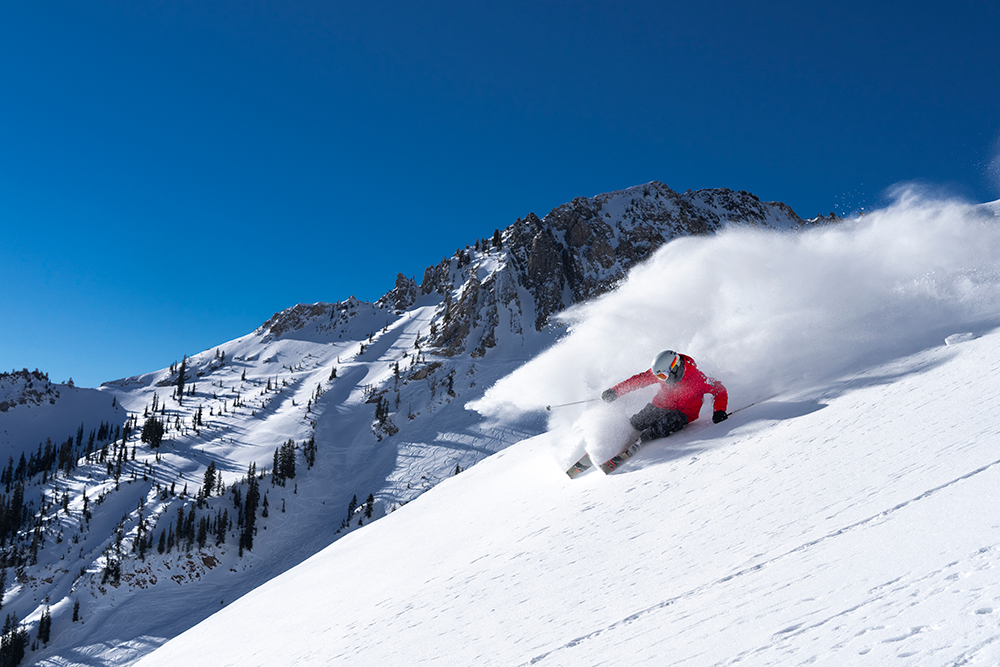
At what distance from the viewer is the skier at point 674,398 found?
11.0 meters

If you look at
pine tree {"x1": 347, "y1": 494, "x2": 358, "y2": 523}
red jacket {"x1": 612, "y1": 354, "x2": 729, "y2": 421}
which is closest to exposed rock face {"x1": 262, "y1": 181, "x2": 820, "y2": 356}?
pine tree {"x1": 347, "y1": 494, "x2": 358, "y2": 523}

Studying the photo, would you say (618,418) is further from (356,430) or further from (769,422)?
(356,430)

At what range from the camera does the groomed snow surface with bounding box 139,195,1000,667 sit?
4.00m

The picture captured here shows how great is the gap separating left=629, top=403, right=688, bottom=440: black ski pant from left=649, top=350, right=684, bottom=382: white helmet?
0.84 meters

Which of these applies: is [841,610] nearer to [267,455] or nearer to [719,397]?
[719,397]

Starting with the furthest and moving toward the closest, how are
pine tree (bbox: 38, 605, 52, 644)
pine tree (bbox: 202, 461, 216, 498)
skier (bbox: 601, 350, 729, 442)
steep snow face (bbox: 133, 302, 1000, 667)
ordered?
pine tree (bbox: 202, 461, 216, 498)
pine tree (bbox: 38, 605, 52, 644)
skier (bbox: 601, 350, 729, 442)
steep snow face (bbox: 133, 302, 1000, 667)

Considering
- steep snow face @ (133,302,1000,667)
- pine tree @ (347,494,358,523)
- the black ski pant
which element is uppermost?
the black ski pant

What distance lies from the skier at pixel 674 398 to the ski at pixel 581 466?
126 cm

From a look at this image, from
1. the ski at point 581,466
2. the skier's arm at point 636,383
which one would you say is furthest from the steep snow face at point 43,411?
the skier's arm at point 636,383

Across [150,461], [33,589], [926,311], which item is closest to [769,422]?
[926,311]

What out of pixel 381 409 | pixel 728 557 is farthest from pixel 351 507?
pixel 728 557

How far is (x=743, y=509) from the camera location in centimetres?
693

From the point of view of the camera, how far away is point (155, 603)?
222ft

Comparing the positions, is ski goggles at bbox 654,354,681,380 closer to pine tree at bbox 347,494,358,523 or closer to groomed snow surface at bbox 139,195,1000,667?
groomed snow surface at bbox 139,195,1000,667
